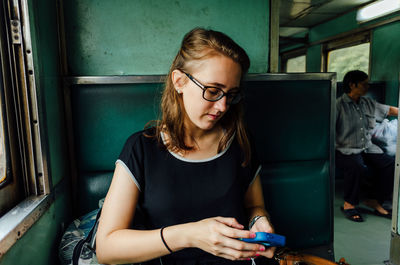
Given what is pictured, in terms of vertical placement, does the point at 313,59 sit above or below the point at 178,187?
above

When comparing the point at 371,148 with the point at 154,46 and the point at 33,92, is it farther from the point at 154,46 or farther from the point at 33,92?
the point at 33,92

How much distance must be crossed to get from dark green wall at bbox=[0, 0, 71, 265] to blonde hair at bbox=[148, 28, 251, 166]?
1.94ft

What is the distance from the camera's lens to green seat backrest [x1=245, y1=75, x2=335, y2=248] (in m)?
1.94

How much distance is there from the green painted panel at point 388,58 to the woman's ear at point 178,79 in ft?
16.0

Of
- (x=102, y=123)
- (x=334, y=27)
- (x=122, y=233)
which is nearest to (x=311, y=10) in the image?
(x=334, y=27)

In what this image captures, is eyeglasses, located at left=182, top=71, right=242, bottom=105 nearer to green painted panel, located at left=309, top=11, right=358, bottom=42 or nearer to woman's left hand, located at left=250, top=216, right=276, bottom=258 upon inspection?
woman's left hand, located at left=250, top=216, right=276, bottom=258

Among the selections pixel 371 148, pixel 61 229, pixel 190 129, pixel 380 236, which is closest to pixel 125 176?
pixel 190 129

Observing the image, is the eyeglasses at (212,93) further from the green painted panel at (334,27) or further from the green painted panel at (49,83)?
the green painted panel at (334,27)

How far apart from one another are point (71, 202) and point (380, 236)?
322 centimetres

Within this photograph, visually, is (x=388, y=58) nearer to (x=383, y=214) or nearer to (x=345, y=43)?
(x=345, y=43)

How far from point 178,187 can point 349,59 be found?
6.82m

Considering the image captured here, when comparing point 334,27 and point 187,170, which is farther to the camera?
point 334,27

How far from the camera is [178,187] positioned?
4.22 ft

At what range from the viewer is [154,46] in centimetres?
189
